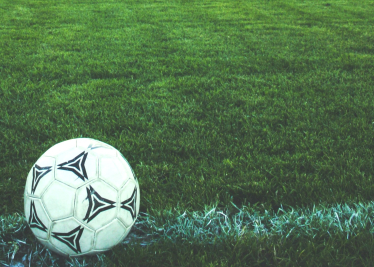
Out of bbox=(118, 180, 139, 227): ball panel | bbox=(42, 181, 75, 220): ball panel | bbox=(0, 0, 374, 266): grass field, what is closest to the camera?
bbox=(42, 181, 75, 220): ball panel

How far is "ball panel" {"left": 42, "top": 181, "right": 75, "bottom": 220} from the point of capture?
5.42ft

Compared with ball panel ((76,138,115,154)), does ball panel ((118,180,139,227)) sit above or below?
below

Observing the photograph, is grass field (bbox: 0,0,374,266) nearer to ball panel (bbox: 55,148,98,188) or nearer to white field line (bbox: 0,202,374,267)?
white field line (bbox: 0,202,374,267)

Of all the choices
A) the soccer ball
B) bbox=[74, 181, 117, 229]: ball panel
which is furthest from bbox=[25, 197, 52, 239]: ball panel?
bbox=[74, 181, 117, 229]: ball panel

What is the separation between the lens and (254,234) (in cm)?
193

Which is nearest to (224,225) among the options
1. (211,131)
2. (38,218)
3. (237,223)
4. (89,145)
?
(237,223)

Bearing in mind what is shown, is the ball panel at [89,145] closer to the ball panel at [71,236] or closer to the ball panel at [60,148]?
the ball panel at [60,148]

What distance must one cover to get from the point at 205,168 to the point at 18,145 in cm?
153

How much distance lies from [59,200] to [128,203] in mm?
337

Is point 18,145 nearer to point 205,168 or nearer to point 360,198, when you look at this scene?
point 205,168

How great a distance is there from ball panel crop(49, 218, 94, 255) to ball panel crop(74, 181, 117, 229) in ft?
0.13

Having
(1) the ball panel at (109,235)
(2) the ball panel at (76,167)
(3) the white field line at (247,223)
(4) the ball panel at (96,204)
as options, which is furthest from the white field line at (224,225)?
(2) the ball panel at (76,167)

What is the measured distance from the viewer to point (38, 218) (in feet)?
5.58

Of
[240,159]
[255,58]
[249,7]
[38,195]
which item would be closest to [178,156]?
[240,159]
